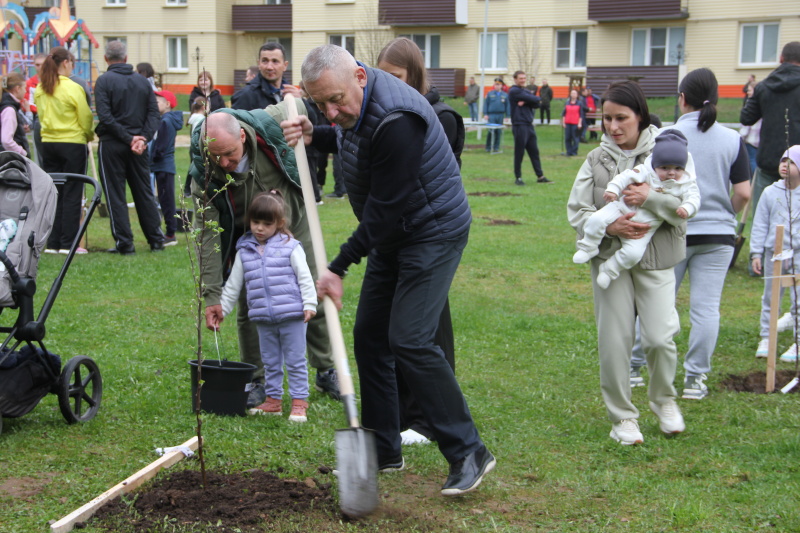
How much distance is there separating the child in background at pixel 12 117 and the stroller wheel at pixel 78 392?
6247 millimetres

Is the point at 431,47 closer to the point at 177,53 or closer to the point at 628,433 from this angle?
the point at 177,53

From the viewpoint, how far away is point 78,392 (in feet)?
17.5

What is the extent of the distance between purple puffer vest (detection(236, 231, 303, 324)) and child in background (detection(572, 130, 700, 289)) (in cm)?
171

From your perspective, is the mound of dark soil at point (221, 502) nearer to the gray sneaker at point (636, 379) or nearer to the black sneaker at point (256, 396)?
the black sneaker at point (256, 396)

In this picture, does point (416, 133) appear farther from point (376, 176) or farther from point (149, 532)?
point (149, 532)

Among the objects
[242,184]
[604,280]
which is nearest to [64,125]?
[242,184]

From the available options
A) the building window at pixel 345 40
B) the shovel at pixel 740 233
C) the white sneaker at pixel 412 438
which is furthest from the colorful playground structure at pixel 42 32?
the white sneaker at pixel 412 438

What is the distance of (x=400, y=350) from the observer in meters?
4.19

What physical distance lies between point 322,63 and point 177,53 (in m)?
48.0

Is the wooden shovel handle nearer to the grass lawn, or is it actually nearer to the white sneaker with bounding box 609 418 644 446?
the grass lawn

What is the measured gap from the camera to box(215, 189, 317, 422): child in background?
5.38 m

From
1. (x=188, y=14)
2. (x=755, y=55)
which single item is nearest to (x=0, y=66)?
(x=188, y=14)

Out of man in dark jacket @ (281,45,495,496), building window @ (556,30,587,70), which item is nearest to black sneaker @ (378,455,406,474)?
man in dark jacket @ (281,45,495,496)

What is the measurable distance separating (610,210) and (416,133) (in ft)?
4.86
